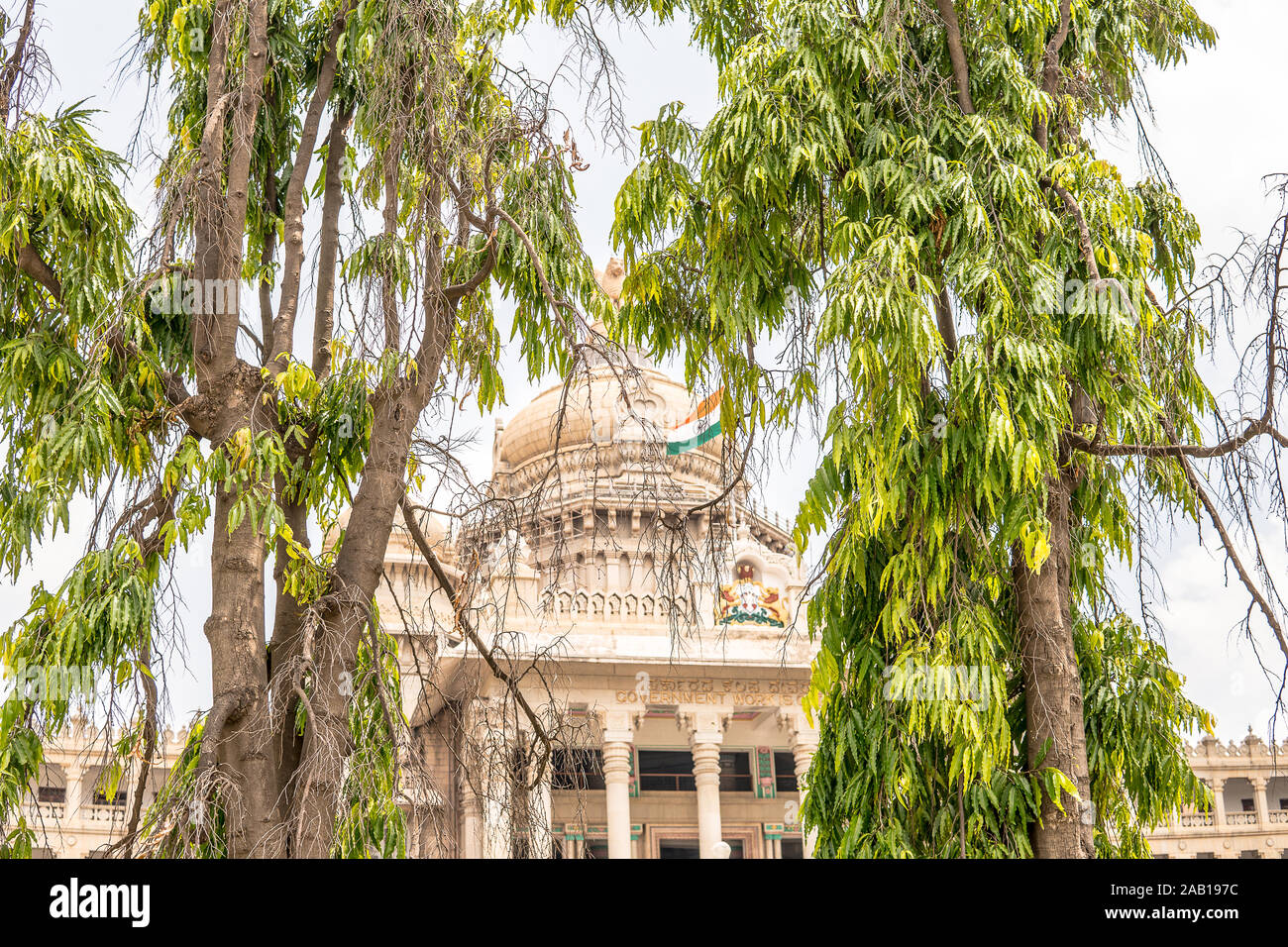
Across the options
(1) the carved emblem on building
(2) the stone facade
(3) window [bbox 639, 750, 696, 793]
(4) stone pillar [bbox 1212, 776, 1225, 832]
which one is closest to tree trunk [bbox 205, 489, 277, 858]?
(1) the carved emblem on building

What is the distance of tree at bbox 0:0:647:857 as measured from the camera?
20.4 ft

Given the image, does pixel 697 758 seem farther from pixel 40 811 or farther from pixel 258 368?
pixel 258 368

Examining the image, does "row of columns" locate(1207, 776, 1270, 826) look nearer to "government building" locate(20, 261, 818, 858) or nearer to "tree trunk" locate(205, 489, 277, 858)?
"government building" locate(20, 261, 818, 858)

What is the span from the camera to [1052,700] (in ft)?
22.6

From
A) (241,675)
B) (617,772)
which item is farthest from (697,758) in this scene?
(241,675)

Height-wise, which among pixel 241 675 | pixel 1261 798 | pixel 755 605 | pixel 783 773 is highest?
pixel 755 605

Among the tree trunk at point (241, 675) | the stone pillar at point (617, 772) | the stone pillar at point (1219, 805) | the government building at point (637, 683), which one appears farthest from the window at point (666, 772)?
the tree trunk at point (241, 675)

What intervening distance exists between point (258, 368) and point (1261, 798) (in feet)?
114

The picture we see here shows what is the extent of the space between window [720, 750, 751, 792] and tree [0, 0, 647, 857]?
22.5 m
